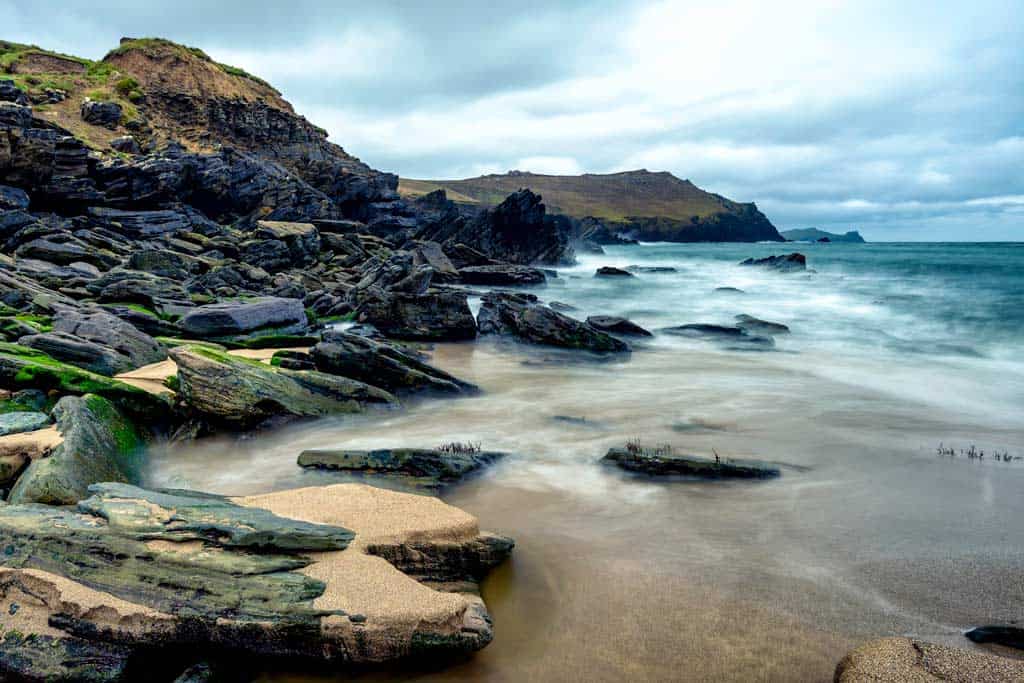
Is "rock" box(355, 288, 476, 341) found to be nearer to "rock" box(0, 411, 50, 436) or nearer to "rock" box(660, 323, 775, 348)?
"rock" box(660, 323, 775, 348)

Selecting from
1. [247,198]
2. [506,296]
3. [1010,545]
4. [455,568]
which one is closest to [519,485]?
[455,568]

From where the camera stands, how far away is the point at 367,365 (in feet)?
39.5

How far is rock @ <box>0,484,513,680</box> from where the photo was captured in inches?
156

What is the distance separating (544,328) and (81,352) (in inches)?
456

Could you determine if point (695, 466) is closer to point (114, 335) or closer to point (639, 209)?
point (114, 335)

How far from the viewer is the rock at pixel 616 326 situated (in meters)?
20.6

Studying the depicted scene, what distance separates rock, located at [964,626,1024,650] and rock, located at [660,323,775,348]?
1556cm

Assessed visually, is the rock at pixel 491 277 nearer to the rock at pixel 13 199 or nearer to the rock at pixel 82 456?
the rock at pixel 13 199

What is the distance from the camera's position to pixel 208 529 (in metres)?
4.63

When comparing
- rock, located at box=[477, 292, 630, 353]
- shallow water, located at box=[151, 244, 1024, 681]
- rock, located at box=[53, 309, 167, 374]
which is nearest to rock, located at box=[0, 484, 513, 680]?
shallow water, located at box=[151, 244, 1024, 681]

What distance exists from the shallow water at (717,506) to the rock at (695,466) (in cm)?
21

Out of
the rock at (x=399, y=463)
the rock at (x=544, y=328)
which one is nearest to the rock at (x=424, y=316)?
the rock at (x=544, y=328)

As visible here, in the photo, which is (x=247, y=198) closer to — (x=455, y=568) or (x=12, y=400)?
(x=12, y=400)

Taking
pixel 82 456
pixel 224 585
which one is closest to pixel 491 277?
pixel 82 456
